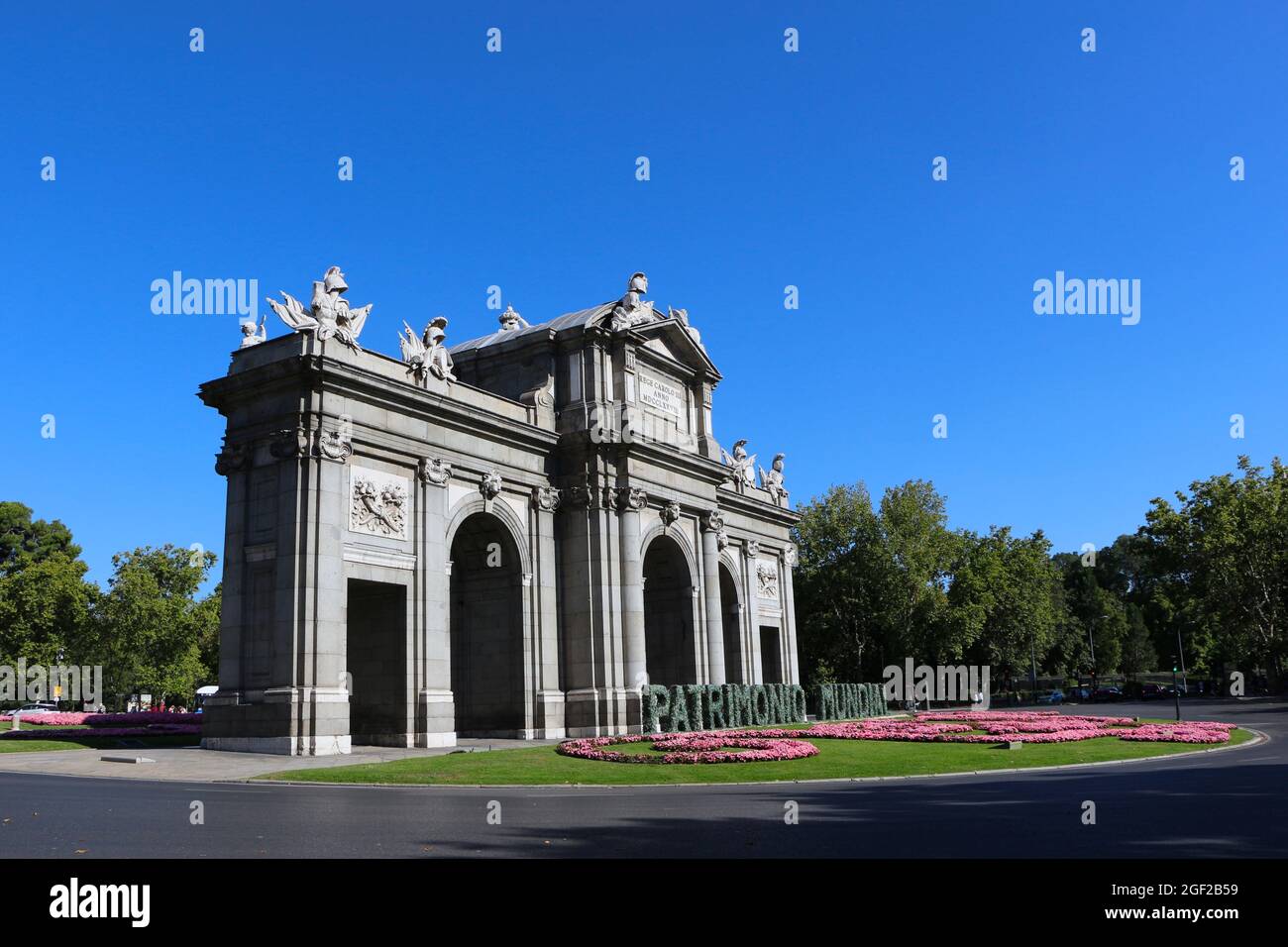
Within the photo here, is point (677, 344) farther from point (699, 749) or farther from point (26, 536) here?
point (26, 536)

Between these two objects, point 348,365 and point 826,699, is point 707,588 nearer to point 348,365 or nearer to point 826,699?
point 826,699

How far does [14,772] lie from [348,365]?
15.4m

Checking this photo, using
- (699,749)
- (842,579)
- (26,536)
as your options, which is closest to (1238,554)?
(842,579)

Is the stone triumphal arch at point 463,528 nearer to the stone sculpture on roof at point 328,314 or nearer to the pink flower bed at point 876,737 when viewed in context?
the stone sculpture on roof at point 328,314

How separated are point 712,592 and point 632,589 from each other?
28.5 ft

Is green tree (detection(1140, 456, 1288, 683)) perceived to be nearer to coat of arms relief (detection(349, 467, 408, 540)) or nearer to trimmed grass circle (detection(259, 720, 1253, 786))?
trimmed grass circle (detection(259, 720, 1253, 786))

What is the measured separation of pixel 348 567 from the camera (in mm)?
34812

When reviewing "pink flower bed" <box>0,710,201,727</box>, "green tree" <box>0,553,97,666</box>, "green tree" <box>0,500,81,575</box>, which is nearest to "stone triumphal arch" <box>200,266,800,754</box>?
"pink flower bed" <box>0,710,201,727</box>

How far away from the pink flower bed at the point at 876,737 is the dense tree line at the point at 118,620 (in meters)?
45.6

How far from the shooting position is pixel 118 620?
6894 centimetres

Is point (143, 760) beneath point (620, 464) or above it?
beneath

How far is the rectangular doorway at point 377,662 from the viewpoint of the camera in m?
36.6

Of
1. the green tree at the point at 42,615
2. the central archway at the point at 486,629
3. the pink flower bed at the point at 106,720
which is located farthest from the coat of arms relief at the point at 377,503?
the green tree at the point at 42,615

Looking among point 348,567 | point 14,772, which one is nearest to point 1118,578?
point 348,567
